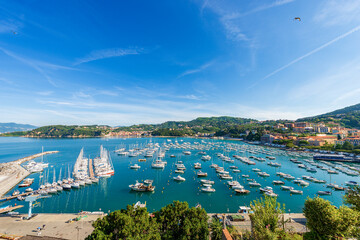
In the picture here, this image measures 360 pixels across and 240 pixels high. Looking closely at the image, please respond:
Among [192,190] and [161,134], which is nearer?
[192,190]

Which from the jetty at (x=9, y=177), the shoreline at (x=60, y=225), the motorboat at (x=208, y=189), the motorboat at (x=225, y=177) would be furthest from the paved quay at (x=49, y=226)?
the motorboat at (x=225, y=177)

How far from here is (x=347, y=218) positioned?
10211mm

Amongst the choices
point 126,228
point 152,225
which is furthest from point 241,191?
point 126,228

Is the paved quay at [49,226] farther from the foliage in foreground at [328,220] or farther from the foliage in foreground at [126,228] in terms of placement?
the foliage in foreground at [328,220]

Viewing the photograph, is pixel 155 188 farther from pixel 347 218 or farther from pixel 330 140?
pixel 330 140

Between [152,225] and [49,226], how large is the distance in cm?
1576

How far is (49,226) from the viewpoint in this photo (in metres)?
18.9

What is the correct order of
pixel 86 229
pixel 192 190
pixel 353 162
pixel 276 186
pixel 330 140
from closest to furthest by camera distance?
1. pixel 86 229
2. pixel 192 190
3. pixel 276 186
4. pixel 353 162
5. pixel 330 140

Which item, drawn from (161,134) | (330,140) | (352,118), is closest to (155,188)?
(330,140)

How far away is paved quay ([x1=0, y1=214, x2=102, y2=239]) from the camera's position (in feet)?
56.3

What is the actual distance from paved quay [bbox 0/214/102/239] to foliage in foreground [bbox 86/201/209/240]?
8806 mm

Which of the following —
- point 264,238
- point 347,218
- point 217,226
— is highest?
point 347,218

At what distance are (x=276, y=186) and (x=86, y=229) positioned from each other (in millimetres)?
36801

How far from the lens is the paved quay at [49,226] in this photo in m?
17.2
